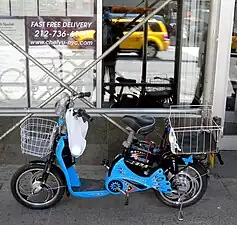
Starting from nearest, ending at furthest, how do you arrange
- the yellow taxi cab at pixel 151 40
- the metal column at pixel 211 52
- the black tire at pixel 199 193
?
the black tire at pixel 199 193 < the metal column at pixel 211 52 < the yellow taxi cab at pixel 151 40

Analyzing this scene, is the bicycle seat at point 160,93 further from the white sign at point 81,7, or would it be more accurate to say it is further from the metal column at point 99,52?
the white sign at point 81,7

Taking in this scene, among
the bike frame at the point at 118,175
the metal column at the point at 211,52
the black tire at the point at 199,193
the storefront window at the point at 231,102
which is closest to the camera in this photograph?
the bike frame at the point at 118,175

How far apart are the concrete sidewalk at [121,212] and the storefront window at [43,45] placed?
4.89 feet

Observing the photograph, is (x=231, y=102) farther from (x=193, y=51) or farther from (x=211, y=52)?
(x=211, y=52)

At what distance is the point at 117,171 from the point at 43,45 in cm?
230

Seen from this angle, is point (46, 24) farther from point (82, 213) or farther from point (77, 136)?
point (82, 213)

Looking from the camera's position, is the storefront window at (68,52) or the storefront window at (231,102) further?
the storefront window at (231,102)

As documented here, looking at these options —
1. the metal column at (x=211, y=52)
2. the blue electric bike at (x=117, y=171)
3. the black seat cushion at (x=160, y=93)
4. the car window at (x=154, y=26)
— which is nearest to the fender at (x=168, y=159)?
the blue electric bike at (x=117, y=171)

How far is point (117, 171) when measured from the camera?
3.63m

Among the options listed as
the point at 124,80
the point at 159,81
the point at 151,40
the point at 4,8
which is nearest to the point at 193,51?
the point at 159,81

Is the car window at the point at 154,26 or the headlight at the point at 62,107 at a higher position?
the car window at the point at 154,26

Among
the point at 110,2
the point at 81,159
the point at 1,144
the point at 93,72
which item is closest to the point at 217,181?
the point at 81,159

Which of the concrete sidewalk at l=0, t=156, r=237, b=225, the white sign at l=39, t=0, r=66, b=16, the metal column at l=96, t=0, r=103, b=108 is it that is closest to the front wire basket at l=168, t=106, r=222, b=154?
the concrete sidewalk at l=0, t=156, r=237, b=225

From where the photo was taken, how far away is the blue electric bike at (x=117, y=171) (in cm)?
357
